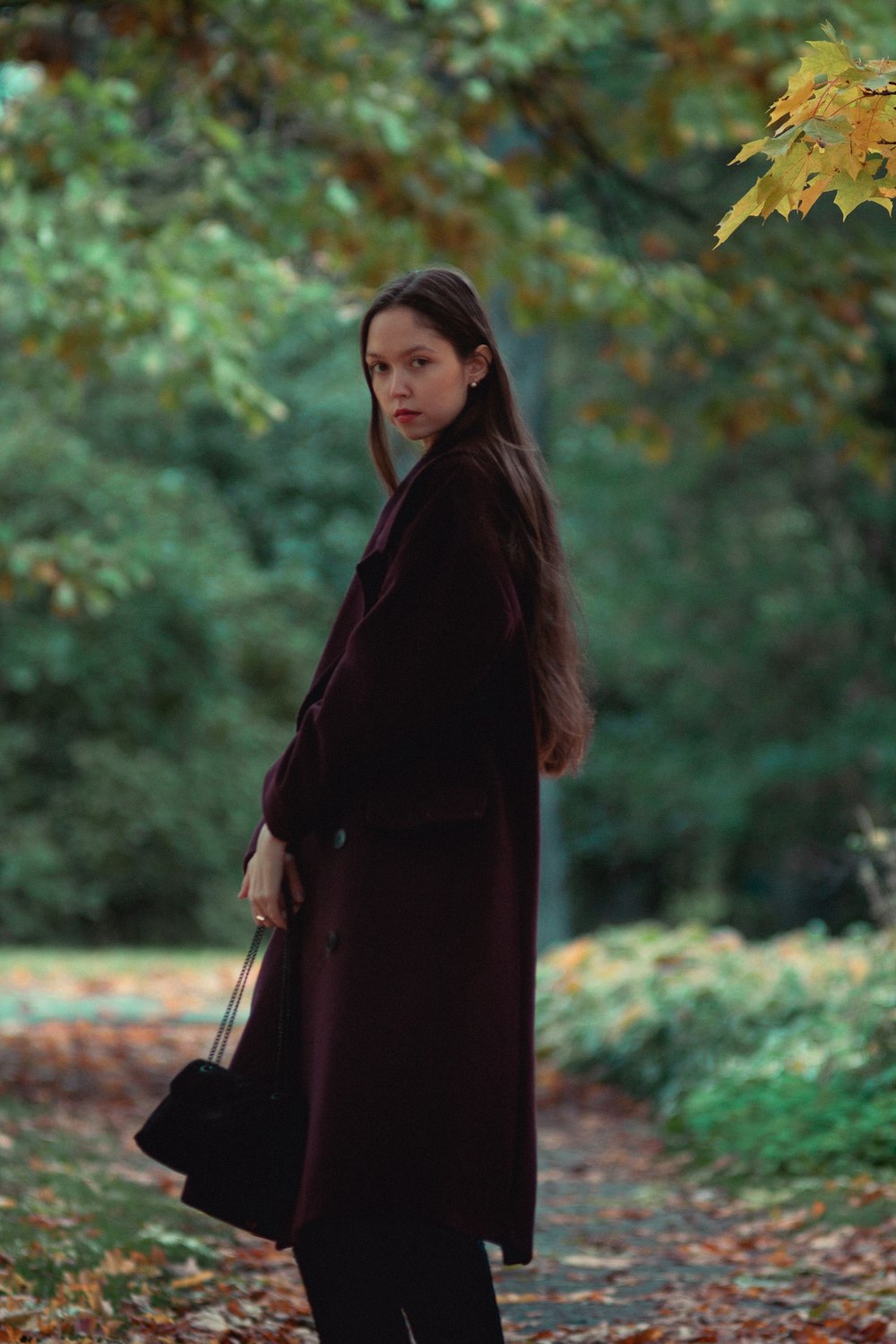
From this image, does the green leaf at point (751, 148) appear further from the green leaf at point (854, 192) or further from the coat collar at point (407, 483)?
the coat collar at point (407, 483)

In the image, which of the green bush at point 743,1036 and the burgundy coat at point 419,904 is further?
the green bush at point 743,1036

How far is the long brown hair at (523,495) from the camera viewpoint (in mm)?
2732

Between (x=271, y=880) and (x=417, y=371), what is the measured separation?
0.84 meters

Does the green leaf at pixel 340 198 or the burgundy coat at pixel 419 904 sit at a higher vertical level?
the green leaf at pixel 340 198

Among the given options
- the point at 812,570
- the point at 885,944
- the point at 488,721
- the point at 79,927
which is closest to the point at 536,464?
the point at 488,721

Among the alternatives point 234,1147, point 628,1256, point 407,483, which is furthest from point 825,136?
point 628,1256

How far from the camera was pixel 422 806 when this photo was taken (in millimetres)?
2549

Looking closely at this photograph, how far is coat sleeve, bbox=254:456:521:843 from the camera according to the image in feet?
8.29

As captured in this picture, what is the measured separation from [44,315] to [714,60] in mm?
3473

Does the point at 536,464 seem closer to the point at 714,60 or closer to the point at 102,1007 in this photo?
the point at 714,60

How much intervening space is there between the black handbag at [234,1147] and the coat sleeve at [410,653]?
0.41 m

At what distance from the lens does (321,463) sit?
64.2 feet

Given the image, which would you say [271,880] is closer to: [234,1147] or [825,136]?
[234,1147]

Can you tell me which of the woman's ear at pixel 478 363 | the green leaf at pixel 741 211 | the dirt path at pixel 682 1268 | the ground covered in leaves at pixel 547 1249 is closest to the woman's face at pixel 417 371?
the woman's ear at pixel 478 363
